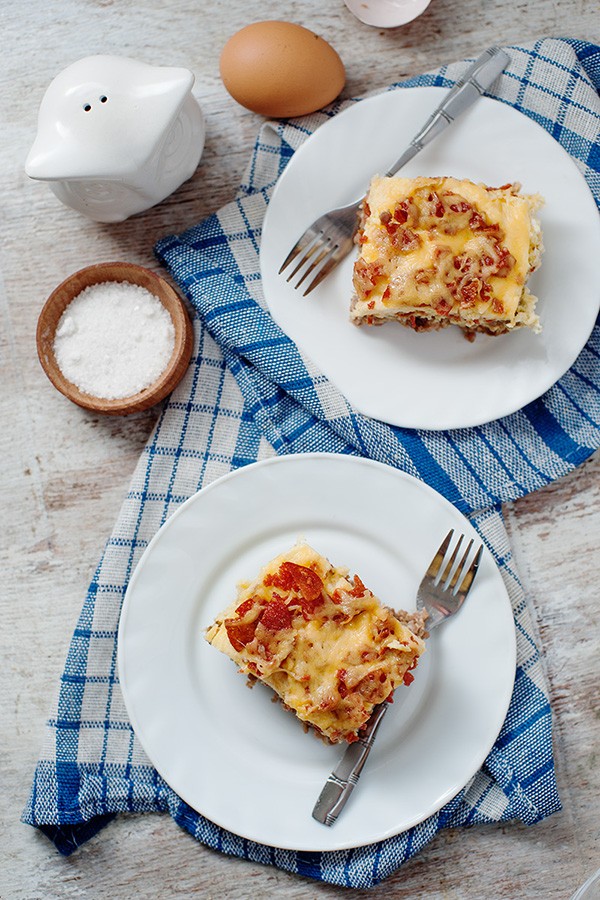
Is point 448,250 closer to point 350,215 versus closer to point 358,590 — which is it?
point 350,215

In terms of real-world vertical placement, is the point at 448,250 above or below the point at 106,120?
below

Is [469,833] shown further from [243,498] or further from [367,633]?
[243,498]

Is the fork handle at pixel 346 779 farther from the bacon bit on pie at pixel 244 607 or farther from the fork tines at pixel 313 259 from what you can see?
the fork tines at pixel 313 259

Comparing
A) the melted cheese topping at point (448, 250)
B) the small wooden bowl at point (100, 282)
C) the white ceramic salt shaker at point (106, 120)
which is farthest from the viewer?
the small wooden bowl at point (100, 282)

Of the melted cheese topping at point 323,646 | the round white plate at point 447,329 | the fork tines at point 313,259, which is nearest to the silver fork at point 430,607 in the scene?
the melted cheese topping at point 323,646

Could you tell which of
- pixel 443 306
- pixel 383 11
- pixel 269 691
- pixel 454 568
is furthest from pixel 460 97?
pixel 269 691

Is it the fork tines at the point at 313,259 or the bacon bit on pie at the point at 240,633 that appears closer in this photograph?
the bacon bit on pie at the point at 240,633
